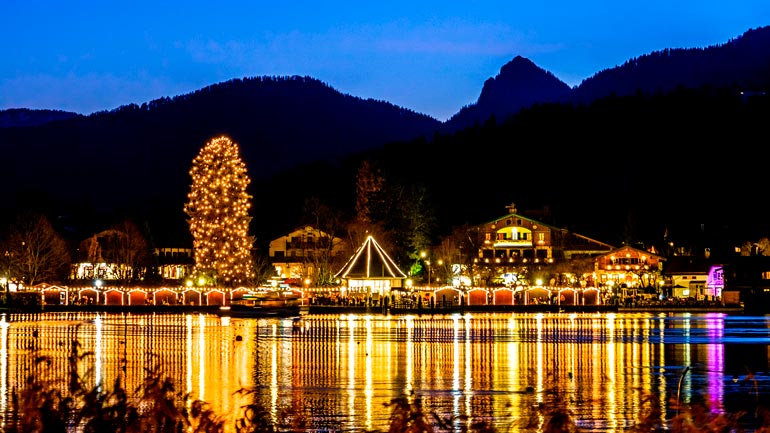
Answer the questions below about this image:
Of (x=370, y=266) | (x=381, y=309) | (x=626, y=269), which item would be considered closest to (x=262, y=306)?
(x=381, y=309)

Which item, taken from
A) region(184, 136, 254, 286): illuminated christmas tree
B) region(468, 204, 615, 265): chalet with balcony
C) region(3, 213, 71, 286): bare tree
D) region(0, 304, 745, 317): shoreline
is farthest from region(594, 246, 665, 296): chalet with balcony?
region(3, 213, 71, 286): bare tree

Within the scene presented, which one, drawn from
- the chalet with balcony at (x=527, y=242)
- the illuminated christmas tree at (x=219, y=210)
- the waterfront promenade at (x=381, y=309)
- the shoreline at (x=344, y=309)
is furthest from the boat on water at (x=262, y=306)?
the chalet with balcony at (x=527, y=242)

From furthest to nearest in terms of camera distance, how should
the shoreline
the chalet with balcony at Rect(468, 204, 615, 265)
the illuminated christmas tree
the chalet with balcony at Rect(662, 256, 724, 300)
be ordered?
the chalet with balcony at Rect(468, 204, 615, 265) → the chalet with balcony at Rect(662, 256, 724, 300) → the shoreline → the illuminated christmas tree

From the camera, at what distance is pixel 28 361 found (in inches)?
1775

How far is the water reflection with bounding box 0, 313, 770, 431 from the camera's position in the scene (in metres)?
32.0

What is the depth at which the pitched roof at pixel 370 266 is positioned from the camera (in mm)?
99875

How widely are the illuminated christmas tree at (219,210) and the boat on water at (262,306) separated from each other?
95.8 inches

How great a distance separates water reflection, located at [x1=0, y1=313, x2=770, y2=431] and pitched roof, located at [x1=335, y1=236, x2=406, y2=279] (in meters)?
20.3

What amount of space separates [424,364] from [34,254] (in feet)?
258

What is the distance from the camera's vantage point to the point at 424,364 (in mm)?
45344

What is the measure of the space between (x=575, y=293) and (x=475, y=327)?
35374 millimetres

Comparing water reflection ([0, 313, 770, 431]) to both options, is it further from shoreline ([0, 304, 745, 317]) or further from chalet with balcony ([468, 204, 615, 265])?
chalet with balcony ([468, 204, 615, 265])

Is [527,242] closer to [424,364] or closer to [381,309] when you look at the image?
[381,309]

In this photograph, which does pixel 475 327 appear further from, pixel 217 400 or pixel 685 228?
pixel 685 228
